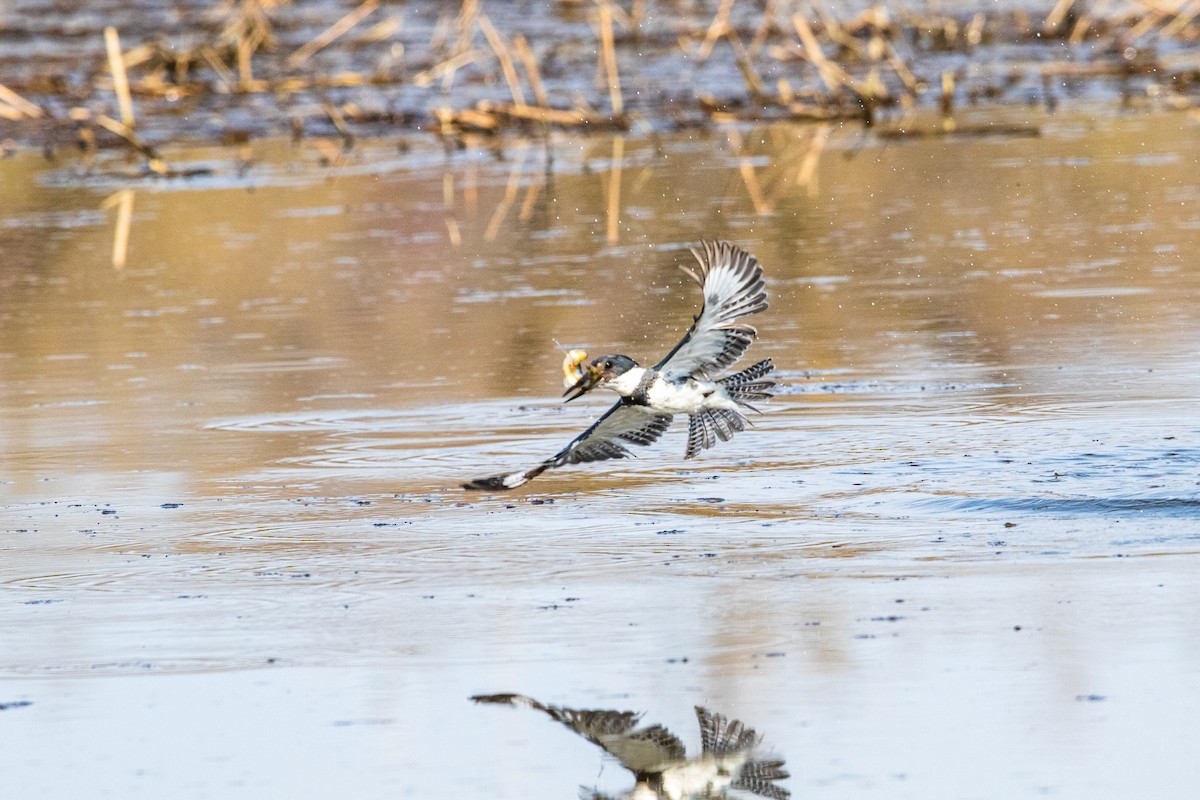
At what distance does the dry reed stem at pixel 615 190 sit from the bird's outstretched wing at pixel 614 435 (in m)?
6.60

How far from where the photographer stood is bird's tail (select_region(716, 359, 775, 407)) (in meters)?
6.79

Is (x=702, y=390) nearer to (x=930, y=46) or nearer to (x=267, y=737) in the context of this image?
(x=267, y=737)

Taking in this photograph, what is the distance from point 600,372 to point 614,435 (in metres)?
0.50

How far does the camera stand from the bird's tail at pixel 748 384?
679cm

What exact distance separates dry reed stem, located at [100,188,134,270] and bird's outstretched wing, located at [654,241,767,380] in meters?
7.82

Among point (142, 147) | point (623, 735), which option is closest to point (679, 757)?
point (623, 735)

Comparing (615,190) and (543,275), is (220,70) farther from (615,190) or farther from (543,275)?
(543,275)

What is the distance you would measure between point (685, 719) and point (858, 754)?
0.48 m

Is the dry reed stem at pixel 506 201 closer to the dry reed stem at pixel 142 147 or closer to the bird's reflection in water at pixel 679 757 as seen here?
the dry reed stem at pixel 142 147

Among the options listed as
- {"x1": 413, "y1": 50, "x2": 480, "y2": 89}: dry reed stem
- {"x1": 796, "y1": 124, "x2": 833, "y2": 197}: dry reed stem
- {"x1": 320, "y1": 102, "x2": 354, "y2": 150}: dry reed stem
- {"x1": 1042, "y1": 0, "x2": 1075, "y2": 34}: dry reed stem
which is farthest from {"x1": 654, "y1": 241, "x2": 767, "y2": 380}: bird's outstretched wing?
Result: {"x1": 1042, "y1": 0, "x2": 1075, "y2": 34}: dry reed stem

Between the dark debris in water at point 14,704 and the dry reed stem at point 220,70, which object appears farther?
the dry reed stem at point 220,70

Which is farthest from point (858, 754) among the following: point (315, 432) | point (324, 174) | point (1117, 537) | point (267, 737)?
point (324, 174)

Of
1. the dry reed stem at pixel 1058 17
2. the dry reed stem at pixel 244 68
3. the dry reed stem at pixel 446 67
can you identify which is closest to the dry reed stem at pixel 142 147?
the dry reed stem at pixel 446 67

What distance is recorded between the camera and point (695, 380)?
6.69m
